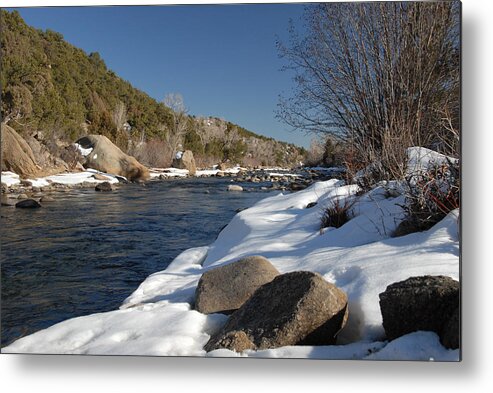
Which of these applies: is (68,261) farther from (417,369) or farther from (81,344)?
(417,369)

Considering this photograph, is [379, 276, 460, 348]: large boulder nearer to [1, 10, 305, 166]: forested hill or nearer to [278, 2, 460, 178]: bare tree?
[278, 2, 460, 178]: bare tree

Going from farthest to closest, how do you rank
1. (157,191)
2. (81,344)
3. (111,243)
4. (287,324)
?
1. (157,191)
2. (111,243)
3. (81,344)
4. (287,324)

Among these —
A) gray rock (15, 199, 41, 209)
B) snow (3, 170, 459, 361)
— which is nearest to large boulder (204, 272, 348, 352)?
snow (3, 170, 459, 361)

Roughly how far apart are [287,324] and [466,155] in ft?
4.72

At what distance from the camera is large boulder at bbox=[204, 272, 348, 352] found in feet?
7.04

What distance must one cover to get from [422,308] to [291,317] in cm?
60

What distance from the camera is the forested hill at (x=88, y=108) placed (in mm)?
3699

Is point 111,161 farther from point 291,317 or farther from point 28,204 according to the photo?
point 291,317

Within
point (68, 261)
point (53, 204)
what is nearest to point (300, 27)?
point (68, 261)

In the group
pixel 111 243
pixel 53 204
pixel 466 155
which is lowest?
pixel 111 243

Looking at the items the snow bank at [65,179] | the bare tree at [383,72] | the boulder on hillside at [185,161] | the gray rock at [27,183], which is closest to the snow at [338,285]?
the bare tree at [383,72]

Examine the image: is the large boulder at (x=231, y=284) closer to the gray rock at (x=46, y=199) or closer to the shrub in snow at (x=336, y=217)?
the shrub in snow at (x=336, y=217)

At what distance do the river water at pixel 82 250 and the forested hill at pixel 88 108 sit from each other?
95 centimetres

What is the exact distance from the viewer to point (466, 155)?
8.50ft
